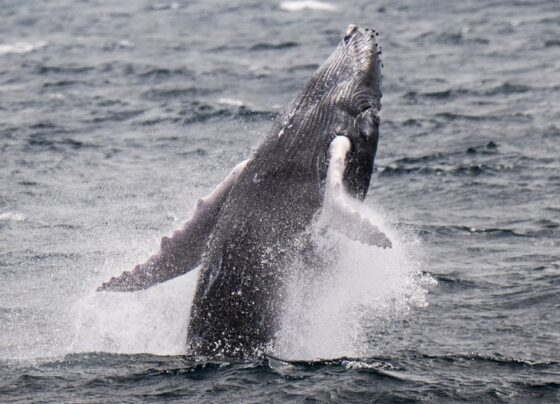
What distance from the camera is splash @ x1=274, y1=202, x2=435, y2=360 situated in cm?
1347

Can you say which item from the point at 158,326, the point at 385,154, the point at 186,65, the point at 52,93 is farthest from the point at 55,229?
the point at 186,65

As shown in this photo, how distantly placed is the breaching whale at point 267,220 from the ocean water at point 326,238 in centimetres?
41

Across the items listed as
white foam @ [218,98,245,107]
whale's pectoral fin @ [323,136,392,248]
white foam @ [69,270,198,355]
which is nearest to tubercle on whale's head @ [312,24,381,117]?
whale's pectoral fin @ [323,136,392,248]

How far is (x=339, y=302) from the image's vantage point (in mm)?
14445

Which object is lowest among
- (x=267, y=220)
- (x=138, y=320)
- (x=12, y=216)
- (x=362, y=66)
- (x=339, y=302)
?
(x=138, y=320)

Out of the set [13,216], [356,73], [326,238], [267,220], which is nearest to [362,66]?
[356,73]

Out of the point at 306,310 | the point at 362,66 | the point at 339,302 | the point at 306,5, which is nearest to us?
the point at 306,310

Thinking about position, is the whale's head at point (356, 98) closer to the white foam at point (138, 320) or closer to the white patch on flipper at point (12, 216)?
the white foam at point (138, 320)

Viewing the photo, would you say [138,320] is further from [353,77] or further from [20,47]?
[20,47]

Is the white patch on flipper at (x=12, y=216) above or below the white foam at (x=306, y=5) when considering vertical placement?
below

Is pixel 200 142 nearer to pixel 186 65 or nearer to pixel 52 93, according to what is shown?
pixel 52 93

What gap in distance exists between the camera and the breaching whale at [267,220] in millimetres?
13180

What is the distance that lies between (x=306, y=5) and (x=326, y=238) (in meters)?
35.3

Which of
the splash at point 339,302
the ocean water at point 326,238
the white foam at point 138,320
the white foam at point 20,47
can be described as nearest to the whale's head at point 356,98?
the splash at point 339,302
